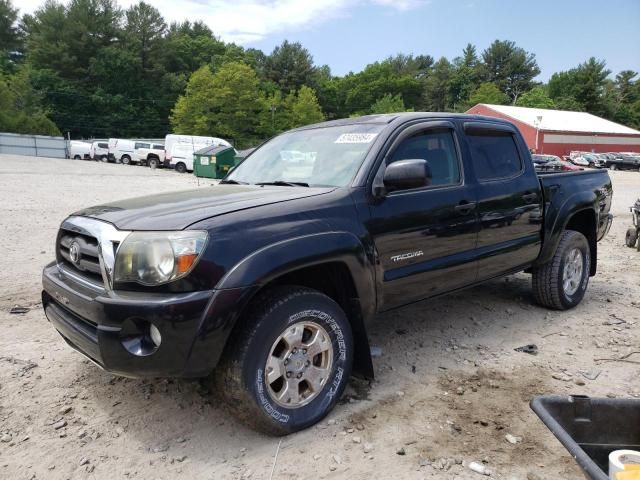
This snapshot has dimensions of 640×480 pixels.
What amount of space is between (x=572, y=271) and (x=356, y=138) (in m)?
2.98

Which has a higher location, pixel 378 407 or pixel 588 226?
pixel 588 226

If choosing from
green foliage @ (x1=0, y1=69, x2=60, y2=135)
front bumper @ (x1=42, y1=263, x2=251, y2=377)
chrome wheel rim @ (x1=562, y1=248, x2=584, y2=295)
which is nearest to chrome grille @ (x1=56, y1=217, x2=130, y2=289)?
front bumper @ (x1=42, y1=263, x2=251, y2=377)

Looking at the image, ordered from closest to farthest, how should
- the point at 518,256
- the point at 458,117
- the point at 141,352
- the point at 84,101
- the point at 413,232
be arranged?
the point at 141,352 → the point at 413,232 → the point at 458,117 → the point at 518,256 → the point at 84,101

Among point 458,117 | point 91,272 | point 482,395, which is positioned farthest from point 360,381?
point 458,117

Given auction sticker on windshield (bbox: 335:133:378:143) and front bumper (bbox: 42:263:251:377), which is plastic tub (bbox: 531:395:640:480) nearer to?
front bumper (bbox: 42:263:251:377)

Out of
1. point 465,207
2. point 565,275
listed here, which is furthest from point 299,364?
point 565,275

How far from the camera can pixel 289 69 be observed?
262 feet

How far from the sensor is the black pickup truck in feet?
7.94

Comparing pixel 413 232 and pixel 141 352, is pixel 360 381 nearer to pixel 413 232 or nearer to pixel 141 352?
pixel 413 232

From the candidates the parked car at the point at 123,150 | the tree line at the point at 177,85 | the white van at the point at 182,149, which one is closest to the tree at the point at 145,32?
the tree line at the point at 177,85

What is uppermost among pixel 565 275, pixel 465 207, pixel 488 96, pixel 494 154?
pixel 488 96

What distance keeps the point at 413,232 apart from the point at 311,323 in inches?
39.5

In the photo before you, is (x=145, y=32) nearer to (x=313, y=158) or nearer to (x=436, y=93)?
(x=436, y=93)

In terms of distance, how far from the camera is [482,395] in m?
3.28
